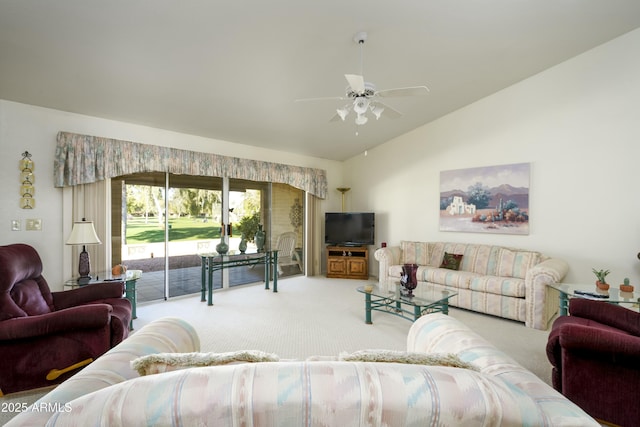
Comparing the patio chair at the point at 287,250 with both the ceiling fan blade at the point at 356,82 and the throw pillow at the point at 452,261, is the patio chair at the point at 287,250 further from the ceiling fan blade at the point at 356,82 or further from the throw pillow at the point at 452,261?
the ceiling fan blade at the point at 356,82

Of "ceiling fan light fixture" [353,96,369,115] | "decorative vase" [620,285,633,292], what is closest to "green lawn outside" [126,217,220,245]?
"ceiling fan light fixture" [353,96,369,115]

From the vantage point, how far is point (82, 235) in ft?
10.2

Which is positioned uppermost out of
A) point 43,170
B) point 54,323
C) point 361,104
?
point 361,104

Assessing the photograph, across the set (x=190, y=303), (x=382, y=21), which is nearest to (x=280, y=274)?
(x=190, y=303)

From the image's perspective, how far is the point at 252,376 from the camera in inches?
27.1

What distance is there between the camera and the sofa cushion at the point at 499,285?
3.54 metres

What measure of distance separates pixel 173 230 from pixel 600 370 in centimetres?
490

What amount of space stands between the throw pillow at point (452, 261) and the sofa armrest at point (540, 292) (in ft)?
3.53

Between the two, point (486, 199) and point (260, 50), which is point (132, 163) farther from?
point (486, 199)

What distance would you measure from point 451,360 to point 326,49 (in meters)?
2.99

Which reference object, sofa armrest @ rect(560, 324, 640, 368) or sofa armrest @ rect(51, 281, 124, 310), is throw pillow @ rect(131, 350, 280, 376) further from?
sofa armrest @ rect(51, 281, 124, 310)

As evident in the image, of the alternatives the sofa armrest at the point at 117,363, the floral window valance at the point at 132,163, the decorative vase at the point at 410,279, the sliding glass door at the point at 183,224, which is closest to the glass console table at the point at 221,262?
the sliding glass door at the point at 183,224

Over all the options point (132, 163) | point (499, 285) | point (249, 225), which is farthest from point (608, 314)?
point (132, 163)

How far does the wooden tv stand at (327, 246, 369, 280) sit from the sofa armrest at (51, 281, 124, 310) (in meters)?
3.81
